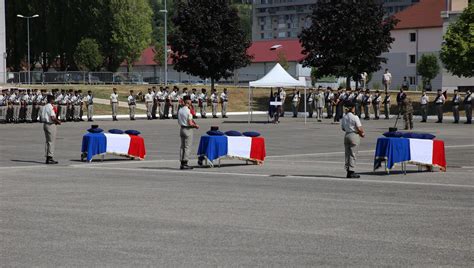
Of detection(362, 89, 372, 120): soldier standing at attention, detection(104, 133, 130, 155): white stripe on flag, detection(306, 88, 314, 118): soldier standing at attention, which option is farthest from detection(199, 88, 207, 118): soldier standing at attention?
detection(104, 133, 130, 155): white stripe on flag

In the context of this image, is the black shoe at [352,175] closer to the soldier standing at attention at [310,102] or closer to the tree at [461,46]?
the soldier standing at attention at [310,102]

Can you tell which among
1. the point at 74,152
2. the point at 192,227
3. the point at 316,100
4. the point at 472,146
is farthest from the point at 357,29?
the point at 192,227

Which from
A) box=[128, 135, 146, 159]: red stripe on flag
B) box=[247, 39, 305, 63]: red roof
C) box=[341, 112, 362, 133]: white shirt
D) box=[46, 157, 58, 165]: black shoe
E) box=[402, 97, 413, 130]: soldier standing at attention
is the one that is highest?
box=[247, 39, 305, 63]: red roof

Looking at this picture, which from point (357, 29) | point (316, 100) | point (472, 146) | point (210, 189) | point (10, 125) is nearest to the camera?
point (210, 189)

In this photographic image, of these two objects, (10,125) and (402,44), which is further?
(402,44)

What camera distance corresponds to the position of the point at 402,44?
110312 millimetres

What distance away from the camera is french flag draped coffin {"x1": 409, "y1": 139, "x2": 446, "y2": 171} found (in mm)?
22406

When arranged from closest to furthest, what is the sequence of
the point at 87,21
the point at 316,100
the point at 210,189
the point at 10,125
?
the point at 210,189, the point at 10,125, the point at 316,100, the point at 87,21

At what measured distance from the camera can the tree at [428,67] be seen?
3770 inches

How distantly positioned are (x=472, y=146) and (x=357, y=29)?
3382 centimetres

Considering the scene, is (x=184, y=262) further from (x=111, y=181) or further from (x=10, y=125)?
(x=10, y=125)

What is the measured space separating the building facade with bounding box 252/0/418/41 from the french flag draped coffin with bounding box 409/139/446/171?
148661 mm

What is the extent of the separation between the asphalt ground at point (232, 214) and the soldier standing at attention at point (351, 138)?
450mm

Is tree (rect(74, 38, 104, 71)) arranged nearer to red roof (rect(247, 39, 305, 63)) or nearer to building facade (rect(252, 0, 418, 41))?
red roof (rect(247, 39, 305, 63))
